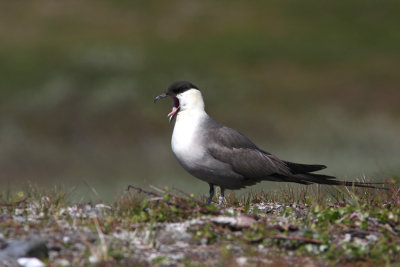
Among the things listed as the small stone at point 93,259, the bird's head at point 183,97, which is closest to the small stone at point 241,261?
the small stone at point 93,259

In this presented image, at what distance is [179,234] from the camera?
6.44 meters

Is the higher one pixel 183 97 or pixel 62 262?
pixel 183 97

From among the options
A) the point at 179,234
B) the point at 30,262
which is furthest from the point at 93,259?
the point at 179,234

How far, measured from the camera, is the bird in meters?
8.23

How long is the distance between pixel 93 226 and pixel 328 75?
75.7 feet

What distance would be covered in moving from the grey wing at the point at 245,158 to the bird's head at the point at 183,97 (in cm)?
47

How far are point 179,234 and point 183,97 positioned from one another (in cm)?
281

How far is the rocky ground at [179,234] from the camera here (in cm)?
580

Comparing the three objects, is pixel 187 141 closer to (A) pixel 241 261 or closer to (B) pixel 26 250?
(A) pixel 241 261

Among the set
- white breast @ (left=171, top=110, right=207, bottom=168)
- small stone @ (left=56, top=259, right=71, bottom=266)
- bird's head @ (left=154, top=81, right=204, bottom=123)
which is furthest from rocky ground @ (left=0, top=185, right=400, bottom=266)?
bird's head @ (left=154, top=81, right=204, bottom=123)

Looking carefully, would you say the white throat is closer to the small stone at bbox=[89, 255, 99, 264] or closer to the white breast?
the white breast

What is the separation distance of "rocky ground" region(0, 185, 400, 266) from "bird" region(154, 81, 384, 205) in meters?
1.06

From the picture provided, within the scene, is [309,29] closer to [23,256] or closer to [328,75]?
[328,75]

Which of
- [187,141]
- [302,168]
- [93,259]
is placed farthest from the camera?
[302,168]
